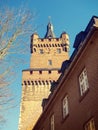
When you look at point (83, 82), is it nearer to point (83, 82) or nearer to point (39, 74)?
point (83, 82)

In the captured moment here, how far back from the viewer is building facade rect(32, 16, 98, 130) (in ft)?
30.8

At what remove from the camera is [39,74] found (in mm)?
31641

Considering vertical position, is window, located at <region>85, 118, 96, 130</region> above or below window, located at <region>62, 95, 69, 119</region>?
below

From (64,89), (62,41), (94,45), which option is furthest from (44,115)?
(62,41)

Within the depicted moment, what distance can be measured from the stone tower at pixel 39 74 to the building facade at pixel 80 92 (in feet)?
49.6

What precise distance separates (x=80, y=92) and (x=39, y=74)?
69.1 feet

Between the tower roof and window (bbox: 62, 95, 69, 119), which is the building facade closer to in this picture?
window (bbox: 62, 95, 69, 119)

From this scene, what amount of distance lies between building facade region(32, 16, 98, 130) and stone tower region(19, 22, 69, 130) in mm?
15105

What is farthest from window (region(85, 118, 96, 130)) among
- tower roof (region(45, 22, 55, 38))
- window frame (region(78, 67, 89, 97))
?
tower roof (region(45, 22, 55, 38))

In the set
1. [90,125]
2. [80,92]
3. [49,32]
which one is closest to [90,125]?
[90,125]

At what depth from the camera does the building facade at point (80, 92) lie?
9.38 metres

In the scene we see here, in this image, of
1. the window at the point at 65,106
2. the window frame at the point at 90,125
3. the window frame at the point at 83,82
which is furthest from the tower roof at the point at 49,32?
the window frame at the point at 90,125

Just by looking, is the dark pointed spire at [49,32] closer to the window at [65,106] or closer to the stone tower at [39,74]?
the stone tower at [39,74]

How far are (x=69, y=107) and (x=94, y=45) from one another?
11.4 ft
